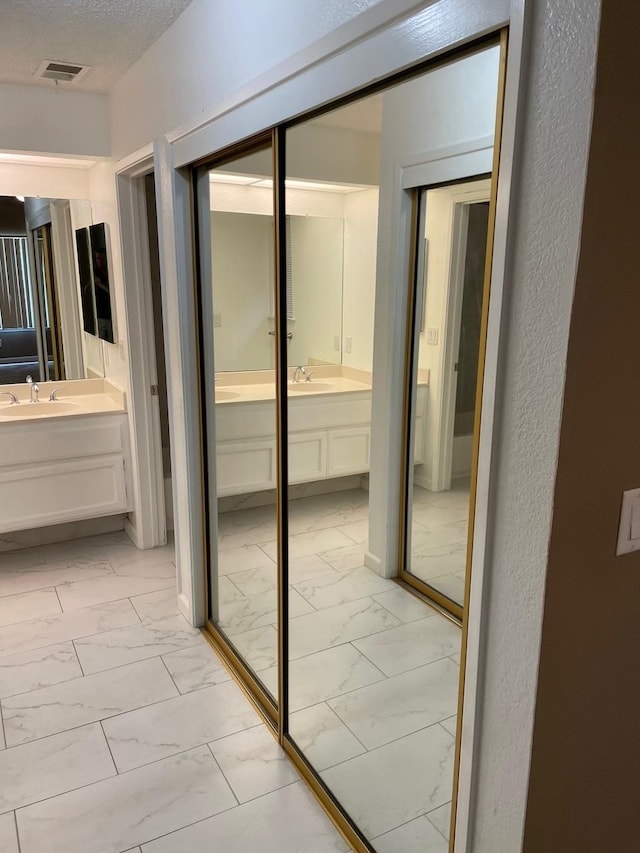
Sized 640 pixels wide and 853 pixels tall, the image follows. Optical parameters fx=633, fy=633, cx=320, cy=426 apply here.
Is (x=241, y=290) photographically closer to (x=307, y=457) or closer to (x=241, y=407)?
(x=241, y=407)

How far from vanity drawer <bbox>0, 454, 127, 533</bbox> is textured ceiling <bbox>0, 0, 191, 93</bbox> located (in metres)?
1.88

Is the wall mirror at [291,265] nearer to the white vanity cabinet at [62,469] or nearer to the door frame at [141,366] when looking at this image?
the door frame at [141,366]

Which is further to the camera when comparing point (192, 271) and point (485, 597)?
point (192, 271)

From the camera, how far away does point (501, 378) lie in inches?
41.1

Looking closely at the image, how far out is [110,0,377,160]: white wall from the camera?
1548 millimetres

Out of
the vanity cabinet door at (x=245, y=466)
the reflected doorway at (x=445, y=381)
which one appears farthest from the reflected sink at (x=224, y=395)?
the reflected doorway at (x=445, y=381)

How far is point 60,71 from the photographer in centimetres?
282

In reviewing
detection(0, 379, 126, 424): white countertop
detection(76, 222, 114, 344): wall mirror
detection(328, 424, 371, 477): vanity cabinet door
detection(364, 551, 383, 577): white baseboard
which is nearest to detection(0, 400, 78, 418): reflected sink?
detection(0, 379, 126, 424): white countertop

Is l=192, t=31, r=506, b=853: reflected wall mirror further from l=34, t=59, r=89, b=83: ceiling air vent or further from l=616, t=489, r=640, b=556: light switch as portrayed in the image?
l=34, t=59, r=89, b=83: ceiling air vent

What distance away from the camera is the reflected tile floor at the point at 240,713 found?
5.97 feet

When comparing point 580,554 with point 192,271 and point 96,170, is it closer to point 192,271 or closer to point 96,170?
point 192,271

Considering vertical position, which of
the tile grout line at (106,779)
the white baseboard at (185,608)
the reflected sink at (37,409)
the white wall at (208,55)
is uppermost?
the white wall at (208,55)

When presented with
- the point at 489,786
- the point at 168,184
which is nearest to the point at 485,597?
the point at 489,786

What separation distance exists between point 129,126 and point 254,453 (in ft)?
5.49
